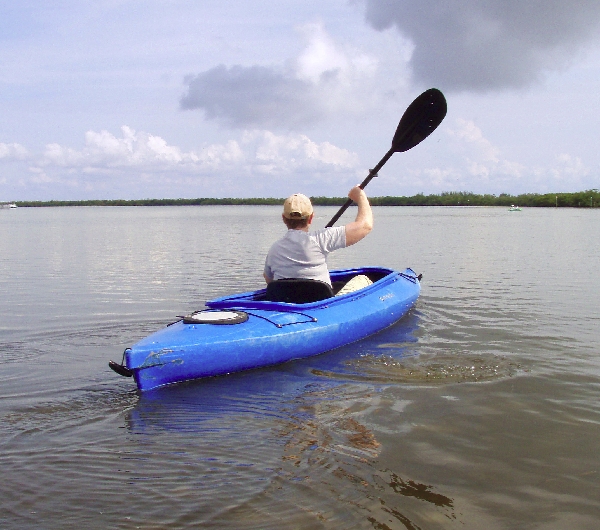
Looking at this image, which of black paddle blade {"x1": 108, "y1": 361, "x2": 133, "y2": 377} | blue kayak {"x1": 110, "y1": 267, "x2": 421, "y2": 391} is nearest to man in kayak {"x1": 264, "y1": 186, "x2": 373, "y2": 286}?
blue kayak {"x1": 110, "y1": 267, "x2": 421, "y2": 391}

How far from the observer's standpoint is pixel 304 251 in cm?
591

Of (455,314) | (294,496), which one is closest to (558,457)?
(294,496)

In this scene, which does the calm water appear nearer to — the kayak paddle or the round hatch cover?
the round hatch cover

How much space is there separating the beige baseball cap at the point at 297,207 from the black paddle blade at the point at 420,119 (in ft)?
9.32

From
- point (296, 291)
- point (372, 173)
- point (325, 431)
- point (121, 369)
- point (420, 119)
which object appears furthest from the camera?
point (420, 119)

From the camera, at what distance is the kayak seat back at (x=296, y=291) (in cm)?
605

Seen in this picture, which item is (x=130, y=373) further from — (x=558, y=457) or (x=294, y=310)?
(x=558, y=457)

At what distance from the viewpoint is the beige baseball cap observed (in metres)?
5.80

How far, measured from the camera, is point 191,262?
50.5ft

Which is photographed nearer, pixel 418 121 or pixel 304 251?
pixel 304 251

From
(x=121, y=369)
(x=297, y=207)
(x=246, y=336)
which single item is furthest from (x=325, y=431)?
(x=297, y=207)

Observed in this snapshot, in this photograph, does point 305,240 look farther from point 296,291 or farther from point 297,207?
point 296,291

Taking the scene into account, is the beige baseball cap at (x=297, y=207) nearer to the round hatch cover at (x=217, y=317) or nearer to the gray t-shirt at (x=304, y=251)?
the gray t-shirt at (x=304, y=251)

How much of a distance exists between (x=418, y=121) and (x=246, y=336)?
Result: 434cm
